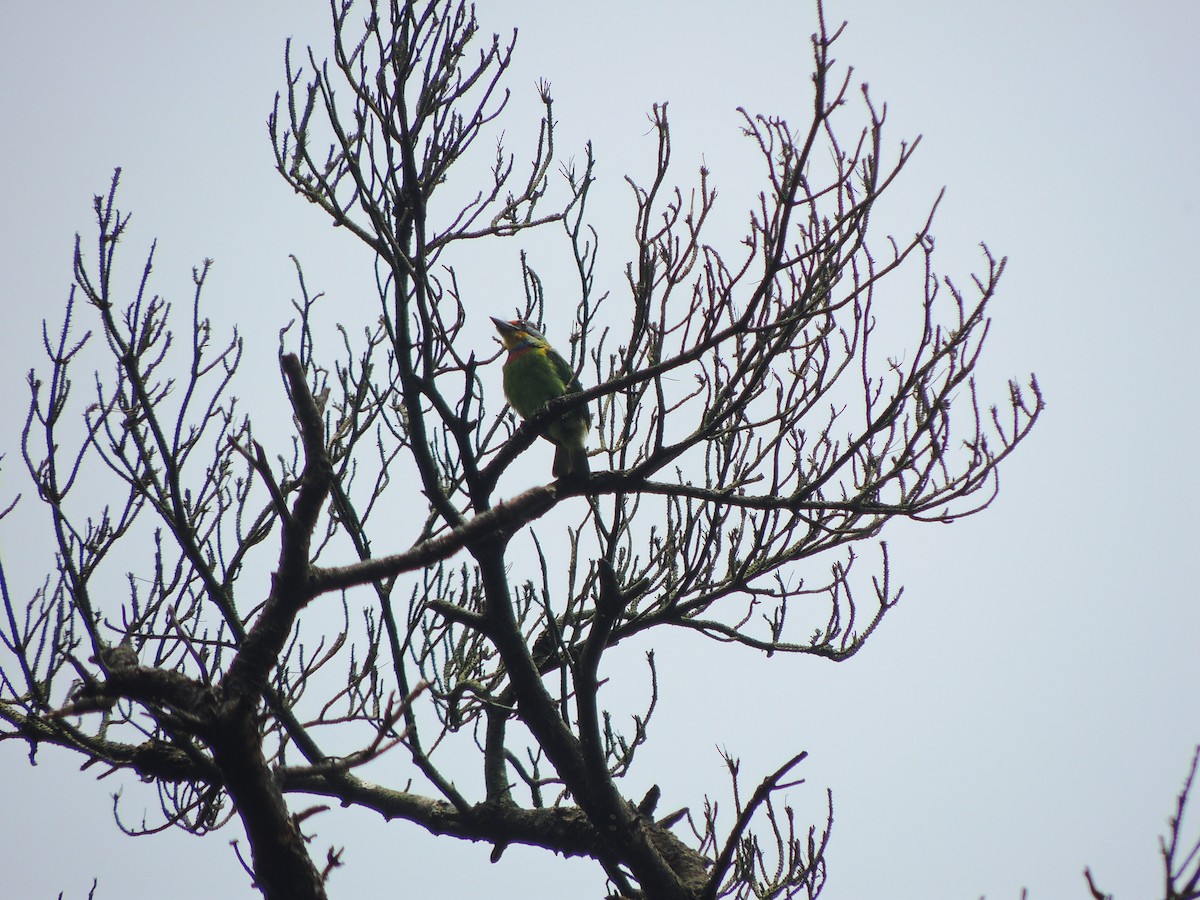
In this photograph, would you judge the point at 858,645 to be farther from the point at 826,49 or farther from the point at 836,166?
the point at 826,49

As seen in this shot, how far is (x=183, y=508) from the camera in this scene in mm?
3539

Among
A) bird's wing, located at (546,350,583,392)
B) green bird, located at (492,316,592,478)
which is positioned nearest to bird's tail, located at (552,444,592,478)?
green bird, located at (492,316,592,478)

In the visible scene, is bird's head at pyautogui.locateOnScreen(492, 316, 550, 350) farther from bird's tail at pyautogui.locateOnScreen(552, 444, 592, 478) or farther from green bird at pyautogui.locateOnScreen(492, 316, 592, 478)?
bird's tail at pyautogui.locateOnScreen(552, 444, 592, 478)

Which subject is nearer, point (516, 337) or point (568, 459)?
point (568, 459)

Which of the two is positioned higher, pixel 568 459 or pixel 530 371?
pixel 530 371

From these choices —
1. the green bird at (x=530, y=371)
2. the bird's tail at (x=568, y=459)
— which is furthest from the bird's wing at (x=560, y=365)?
the bird's tail at (x=568, y=459)

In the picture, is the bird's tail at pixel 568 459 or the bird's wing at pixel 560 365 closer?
the bird's tail at pixel 568 459

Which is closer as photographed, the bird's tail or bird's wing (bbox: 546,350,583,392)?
the bird's tail

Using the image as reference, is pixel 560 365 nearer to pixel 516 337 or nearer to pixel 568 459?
pixel 516 337

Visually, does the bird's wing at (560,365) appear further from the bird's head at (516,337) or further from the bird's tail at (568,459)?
the bird's tail at (568,459)

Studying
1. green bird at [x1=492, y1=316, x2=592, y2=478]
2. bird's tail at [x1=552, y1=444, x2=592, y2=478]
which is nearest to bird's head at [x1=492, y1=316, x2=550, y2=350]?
green bird at [x1=492, y1=316, x2=592, y2=478]

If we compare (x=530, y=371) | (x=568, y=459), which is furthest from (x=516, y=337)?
(x=568, y=459)

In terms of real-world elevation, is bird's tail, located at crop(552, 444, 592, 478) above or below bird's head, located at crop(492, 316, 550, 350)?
below

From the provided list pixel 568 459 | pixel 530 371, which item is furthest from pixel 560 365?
A: pixel 568 459
